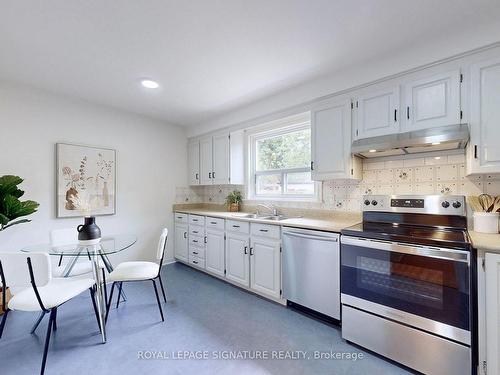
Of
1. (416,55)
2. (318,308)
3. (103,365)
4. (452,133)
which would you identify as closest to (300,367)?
(318,308)

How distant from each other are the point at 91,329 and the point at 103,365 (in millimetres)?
572

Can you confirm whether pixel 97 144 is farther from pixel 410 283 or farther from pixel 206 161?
pixel 410 283

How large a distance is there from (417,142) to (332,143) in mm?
752

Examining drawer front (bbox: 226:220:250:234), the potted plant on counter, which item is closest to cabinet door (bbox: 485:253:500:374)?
drawer front (bbox: 226:220:250:234)

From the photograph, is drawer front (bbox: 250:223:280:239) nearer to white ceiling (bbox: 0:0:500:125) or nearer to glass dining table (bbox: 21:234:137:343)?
glass dining table (bbox: 21:234:137:343)

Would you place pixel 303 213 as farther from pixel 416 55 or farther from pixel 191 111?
pixel 191 111

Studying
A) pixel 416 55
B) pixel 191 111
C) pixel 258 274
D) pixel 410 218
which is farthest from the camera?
pixel 191 111

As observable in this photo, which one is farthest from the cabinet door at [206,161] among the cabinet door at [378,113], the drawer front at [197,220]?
the cabinet door at [378,113]

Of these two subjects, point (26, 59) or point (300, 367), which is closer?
point (300, 367)

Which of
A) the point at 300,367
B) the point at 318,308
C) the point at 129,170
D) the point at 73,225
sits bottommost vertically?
the point at 300,367

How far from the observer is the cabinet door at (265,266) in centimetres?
255

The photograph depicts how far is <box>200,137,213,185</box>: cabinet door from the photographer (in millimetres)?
3908

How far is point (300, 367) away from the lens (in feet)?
5.51

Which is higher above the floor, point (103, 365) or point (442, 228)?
point (442, 228)
